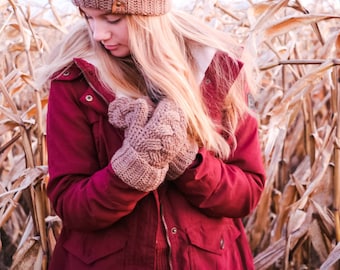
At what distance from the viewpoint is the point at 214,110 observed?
62.5 inches

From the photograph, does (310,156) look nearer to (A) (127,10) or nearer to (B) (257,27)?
(B) (257,27)

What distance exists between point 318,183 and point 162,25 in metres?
0.77

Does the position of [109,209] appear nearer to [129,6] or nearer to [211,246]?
[211,246]

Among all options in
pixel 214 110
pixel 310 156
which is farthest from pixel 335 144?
pixel 214 110

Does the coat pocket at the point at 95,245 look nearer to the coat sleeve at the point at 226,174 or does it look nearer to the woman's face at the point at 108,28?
the coat sleeve at the point at 226,174

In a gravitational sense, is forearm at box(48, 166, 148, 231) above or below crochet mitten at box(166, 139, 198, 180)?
below

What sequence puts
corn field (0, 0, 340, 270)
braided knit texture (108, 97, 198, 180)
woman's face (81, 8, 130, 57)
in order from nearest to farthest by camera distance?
braided knit texture (108, 97, 198, 180) < woman's face (81, 8, 130, 57) < corn field (0, 0, 340, 270)

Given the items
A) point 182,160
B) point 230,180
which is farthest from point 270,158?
point 182,160

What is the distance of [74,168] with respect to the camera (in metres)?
1.50

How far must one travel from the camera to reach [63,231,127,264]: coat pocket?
4.97ft

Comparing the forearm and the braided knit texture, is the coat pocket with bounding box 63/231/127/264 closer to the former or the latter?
the forearm

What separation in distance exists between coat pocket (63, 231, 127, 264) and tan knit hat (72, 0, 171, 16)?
46cm

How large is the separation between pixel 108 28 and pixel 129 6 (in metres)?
0.06

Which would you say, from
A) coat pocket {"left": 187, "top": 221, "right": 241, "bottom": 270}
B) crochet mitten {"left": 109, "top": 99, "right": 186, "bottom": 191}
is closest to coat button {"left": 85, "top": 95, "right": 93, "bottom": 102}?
crochet mitten {"left": 109, "top": 99, "right": 186, "bottom": 191}
